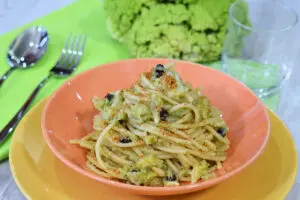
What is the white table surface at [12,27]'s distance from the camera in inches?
47.9

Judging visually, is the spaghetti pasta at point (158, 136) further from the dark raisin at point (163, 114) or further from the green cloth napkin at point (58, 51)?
the green cloth napkin at point (58, 51)

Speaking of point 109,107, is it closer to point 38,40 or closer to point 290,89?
point 38,40

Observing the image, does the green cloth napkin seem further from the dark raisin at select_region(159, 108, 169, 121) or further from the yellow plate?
the dark raisin at select_region(159, 108, 169, 121)

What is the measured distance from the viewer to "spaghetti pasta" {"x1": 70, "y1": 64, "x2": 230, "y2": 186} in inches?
42.3

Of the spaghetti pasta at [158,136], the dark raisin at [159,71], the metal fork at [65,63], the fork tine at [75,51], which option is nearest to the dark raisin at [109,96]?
the spaghetti pasta at [158,136]

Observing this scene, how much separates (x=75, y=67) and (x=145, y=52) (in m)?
0.27

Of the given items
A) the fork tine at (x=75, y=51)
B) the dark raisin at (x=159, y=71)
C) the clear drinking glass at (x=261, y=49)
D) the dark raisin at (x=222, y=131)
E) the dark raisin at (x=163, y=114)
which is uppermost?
the dark raisin at (x=159, y=71)

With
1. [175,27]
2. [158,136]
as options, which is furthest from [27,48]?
[158,136]

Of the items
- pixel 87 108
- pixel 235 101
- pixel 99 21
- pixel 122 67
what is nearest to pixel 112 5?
pixel 99 21

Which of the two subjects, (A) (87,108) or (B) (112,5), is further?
(B) (112,5)

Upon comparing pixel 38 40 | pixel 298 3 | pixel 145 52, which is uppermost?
pixel 38 40

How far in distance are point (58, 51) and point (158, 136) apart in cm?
77

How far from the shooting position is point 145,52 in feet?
5.52

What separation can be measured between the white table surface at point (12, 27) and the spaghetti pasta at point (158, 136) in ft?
0.81
